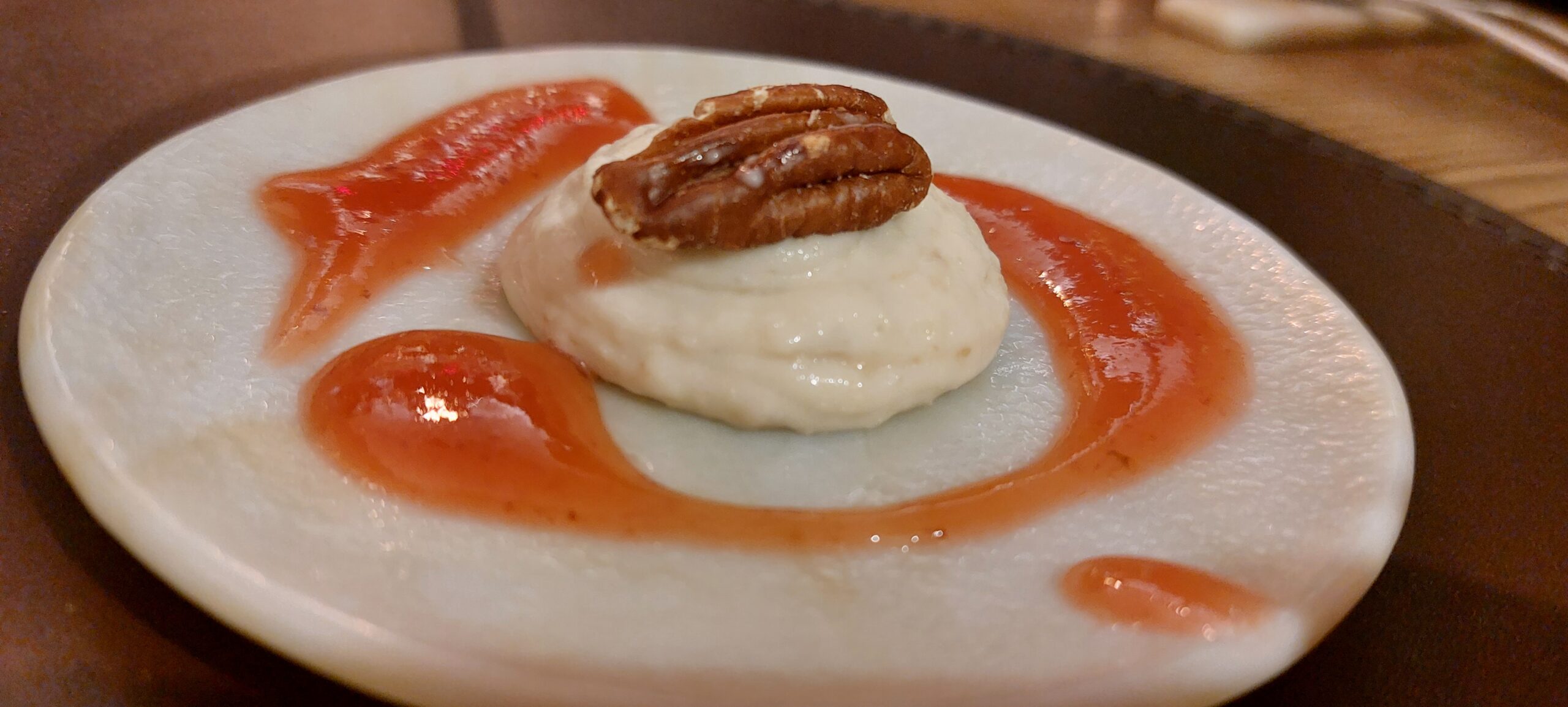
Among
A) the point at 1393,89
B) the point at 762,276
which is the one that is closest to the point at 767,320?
the point at 762,276

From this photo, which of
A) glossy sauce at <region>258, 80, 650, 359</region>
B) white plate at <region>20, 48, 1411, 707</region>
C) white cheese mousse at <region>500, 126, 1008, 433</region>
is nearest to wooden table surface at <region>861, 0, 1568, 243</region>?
white plate at <region>20, 48, 1411, 707</region>

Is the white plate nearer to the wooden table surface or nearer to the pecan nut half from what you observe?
the pecan nut half

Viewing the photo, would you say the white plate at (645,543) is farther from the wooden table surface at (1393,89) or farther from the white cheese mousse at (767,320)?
the wooden table surface at (1393,89)

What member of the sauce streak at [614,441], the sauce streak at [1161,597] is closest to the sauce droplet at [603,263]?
the sauce streak at [614,441]

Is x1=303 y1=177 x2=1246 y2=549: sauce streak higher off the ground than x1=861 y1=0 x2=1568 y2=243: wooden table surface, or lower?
lower

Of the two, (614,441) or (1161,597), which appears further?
(614,441)

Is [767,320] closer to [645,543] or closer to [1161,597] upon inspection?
[645,543]
